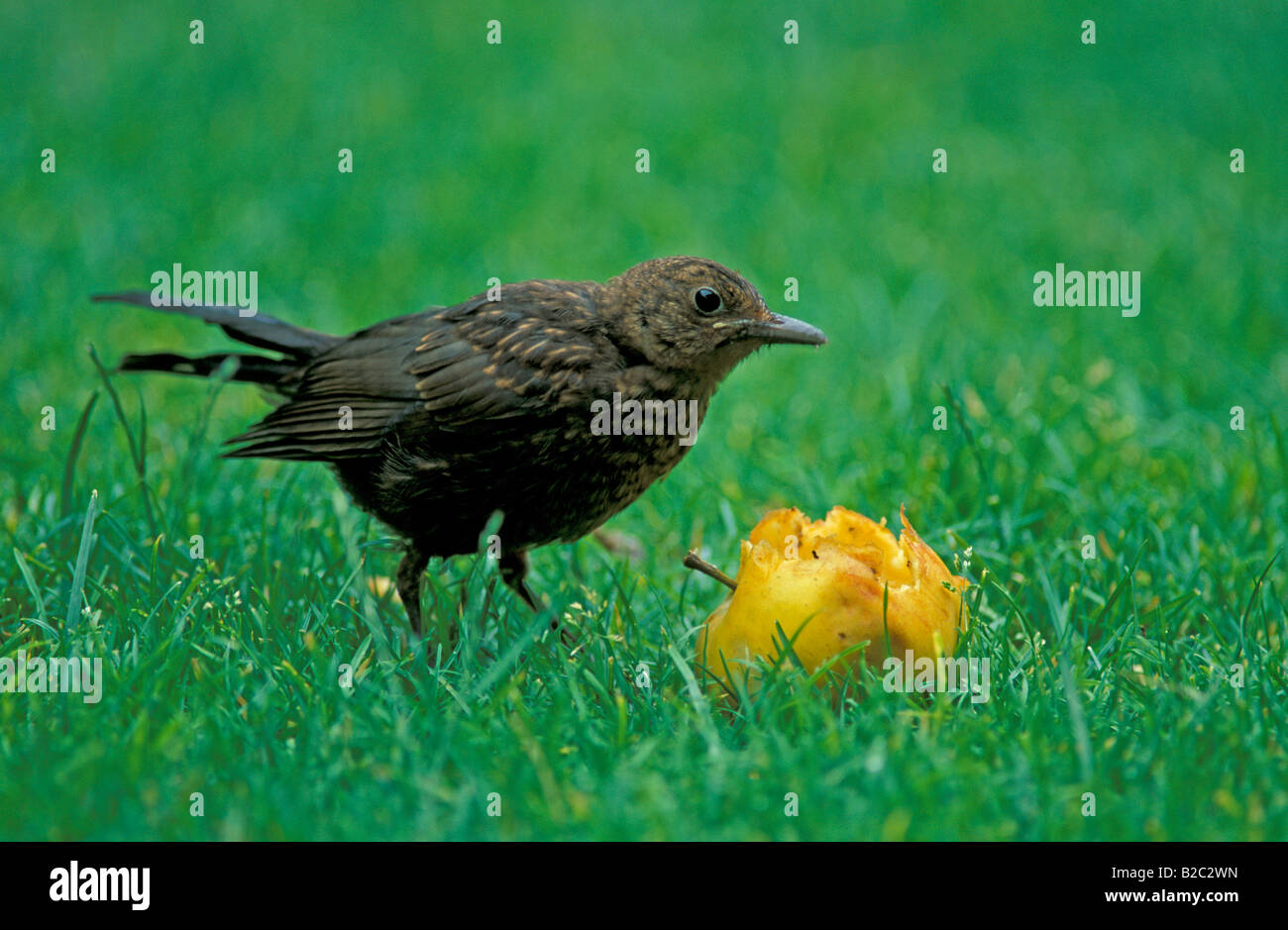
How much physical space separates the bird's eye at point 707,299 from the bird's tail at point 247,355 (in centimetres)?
128

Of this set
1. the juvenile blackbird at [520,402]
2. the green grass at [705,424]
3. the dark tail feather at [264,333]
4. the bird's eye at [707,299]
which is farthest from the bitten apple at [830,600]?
the dark tail feather at [264,333]

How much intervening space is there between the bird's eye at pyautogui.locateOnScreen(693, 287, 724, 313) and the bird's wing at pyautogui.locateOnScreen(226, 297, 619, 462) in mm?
289

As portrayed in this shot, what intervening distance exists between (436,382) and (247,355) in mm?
938

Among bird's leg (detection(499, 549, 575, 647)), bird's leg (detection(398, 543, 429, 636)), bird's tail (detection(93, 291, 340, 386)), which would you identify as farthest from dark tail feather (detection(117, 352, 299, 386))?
bird's leg (detection(499, 549, 575, 647))

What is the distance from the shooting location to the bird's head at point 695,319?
3.75m

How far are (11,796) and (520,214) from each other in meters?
5.91

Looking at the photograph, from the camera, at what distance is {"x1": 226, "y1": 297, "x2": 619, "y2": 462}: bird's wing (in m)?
3.65

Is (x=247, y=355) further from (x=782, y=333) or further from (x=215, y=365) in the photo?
(x=782, y=333)

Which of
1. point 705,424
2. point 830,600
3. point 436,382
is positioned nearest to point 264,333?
point 436,382

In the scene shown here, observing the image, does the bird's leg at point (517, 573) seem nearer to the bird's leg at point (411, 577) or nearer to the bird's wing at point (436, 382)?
the bird's leg at point (411, 577)

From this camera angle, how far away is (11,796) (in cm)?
274

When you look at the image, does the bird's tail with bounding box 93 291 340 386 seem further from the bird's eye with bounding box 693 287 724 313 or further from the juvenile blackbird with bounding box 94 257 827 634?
the bird's eye with bounding box 693 287 724 313

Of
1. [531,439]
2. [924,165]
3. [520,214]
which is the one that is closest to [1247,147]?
[924,165]
